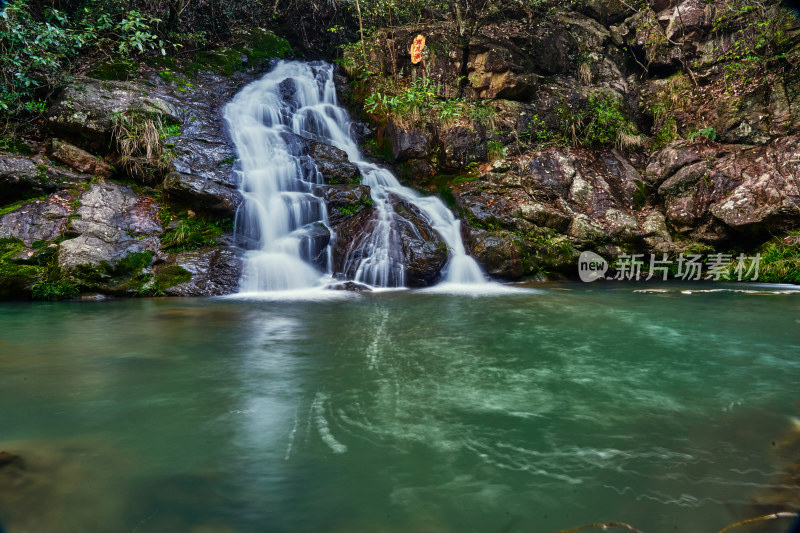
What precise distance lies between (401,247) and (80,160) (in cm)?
671

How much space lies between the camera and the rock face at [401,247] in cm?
872

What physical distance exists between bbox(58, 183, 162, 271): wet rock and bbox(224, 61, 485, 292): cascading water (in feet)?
5.63

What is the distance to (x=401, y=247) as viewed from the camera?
8867 mm

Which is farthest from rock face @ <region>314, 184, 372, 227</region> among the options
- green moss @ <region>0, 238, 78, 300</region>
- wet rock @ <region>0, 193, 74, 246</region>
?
green moss @ <region>0, 238, 78, 300</region>

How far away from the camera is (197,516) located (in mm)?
1812

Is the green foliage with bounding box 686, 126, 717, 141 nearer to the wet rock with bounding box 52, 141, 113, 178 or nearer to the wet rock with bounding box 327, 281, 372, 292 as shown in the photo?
the wet rock with bounding box 327, 281, 372, 292

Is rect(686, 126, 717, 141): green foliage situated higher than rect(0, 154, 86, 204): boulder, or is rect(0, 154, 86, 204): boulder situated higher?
rect(686, 126, 717, 141): green foliage

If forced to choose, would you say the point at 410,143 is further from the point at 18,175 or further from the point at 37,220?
the point at 18,175

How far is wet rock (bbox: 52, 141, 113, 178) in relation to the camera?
8.48 metres

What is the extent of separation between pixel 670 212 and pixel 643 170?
1.79 metres

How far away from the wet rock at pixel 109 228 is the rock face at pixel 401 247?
3.59m

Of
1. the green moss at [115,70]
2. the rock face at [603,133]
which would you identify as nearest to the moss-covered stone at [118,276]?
the green moss at [115,70]

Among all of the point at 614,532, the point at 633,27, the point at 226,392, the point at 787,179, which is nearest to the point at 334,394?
the point at 226,392

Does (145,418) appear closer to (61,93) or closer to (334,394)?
(334,394)
